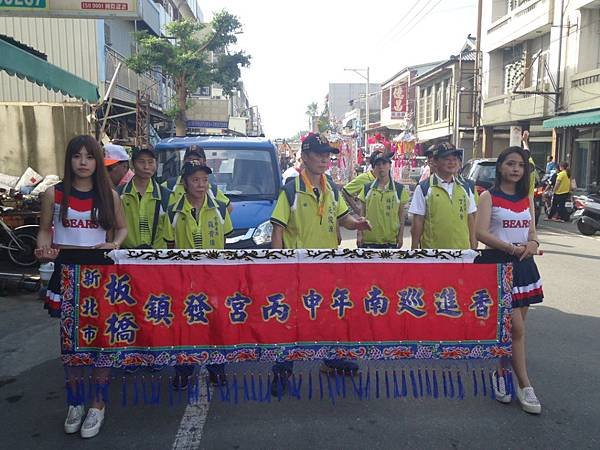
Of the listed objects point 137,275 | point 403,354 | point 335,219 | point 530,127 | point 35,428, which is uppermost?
point 530,127

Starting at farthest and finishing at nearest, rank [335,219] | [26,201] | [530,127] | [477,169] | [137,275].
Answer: [530,127] < [477,169] < [26,201] < [335,219] < [137,275]

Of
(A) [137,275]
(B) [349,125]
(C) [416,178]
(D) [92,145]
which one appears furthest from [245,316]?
(B) [349,125]

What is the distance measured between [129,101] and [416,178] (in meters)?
9.89

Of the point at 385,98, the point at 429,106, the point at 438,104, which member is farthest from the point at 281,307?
the point at 385,98

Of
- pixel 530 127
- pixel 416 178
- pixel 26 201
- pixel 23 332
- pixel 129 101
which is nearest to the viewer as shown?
pixel 23 332

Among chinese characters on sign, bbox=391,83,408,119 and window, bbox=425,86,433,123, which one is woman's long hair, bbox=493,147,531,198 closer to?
window, bbox=425,86,433,123

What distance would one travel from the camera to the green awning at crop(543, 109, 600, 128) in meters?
15.4

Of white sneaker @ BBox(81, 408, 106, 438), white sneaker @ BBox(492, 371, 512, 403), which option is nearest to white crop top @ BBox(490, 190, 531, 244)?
white sneaker @ BBox(492, 371, 512, 403)

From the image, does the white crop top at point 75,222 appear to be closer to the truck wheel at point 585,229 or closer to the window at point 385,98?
the truck wheel at point 585,229

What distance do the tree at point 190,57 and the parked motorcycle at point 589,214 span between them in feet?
46.9

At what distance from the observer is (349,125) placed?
212ft

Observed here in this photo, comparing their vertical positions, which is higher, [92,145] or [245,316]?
[92,145]

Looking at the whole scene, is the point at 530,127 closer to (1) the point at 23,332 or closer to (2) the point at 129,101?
(2) the point at 129,101

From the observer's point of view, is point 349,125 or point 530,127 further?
point 349,125
